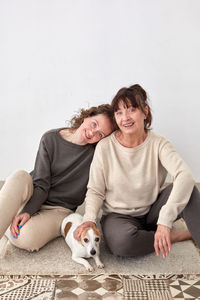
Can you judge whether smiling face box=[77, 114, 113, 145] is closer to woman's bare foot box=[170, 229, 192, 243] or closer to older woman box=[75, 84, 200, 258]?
older woman box=[75, 84, 200, 258]

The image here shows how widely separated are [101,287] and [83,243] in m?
0.24

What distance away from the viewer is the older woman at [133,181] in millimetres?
1807

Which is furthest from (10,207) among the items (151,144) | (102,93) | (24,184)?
(102,93)

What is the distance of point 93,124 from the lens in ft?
6.68

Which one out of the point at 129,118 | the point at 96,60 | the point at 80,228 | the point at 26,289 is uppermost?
the point at 96,60

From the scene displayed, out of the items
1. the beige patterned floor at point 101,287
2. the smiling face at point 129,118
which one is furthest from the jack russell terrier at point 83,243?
the smiling face at point 129,118

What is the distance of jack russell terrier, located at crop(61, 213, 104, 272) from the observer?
70.6 inches

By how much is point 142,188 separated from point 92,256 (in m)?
0.41

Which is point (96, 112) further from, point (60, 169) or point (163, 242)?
point (163, 242)

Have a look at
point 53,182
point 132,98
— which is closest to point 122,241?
point 53,182

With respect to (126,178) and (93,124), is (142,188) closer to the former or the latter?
(126,178)

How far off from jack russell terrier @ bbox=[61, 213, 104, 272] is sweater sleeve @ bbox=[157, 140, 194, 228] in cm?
32

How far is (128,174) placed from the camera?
1938 mm

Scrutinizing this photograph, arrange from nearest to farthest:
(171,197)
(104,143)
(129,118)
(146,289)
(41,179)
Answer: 1. (146,289)
2. (171,197)
3. (129,118)
4. (104,143)
5. (41,179)
